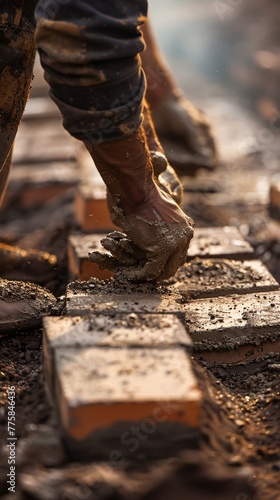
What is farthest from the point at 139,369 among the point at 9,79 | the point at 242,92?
the point at 242,92

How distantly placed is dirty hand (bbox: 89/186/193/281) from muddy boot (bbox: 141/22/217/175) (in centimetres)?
246

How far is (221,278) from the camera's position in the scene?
3.40 m

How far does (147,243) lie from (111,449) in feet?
3.11

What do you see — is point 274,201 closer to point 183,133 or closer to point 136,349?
point 183,133

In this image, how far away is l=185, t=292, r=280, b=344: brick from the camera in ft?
9.66

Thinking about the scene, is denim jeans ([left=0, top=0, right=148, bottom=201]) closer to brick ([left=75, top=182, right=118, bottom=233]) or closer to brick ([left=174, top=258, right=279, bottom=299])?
brick ([left=174, top=258, right=279, bottom=299])

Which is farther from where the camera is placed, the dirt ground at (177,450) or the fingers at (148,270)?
the fingers at (148,270)

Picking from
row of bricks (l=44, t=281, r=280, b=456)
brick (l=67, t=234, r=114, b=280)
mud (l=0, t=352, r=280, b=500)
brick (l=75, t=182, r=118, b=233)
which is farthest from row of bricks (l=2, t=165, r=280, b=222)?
mud (l=0, t=352, r=280, b=500)

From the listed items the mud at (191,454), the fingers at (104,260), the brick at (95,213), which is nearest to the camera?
the mud at (191,454)

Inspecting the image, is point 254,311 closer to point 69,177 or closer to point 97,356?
point 97,356

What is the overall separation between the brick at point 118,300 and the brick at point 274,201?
2.00m

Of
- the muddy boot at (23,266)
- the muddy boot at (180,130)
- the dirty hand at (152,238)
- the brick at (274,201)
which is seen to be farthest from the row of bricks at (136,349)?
the muddy boot at (180,130)

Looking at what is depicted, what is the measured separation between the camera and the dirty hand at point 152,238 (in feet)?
9.45

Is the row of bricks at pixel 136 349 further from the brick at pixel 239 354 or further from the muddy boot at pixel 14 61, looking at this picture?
the muddy boot at pixel 14 61
